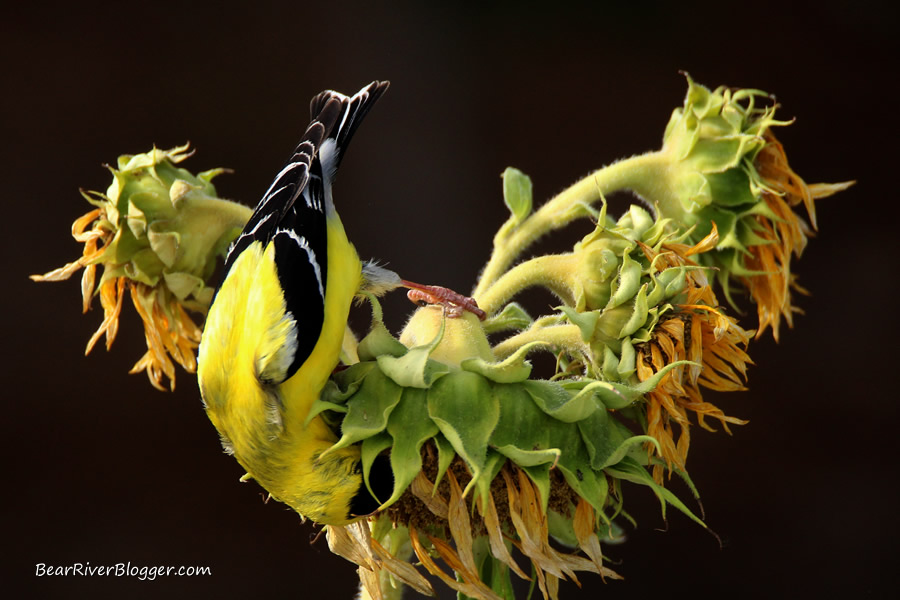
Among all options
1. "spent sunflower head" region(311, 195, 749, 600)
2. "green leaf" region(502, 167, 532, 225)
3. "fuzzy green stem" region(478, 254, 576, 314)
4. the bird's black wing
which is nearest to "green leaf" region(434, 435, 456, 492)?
"spent sunflower head" region(311, 195, 749, 600)

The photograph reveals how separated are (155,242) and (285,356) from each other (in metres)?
0.28

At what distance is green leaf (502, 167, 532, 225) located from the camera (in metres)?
0.92

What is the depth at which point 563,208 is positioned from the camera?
0.91 metres

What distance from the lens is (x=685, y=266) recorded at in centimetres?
74

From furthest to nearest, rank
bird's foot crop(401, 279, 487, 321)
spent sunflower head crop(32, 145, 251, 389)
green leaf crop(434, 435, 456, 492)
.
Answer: spent sunflower head crop(32, 145, 251, 389)
bird's foot crop(401, 279, 487, 321)
green leaf crop(434, 435, 456, 492)

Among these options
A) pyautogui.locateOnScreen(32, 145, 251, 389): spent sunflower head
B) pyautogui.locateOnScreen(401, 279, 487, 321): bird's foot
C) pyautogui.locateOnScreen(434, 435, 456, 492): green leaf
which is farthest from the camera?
pyautogui.locateOnScreen(32, 145, 251, 389): spent sunflower head

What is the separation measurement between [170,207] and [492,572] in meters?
0.46

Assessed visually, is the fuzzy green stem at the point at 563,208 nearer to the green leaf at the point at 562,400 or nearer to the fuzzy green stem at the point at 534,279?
the fuzzy green stem at the point at 534,279

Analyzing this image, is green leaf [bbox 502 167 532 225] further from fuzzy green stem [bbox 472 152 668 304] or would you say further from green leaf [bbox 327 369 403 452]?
green leaf [bbox 327 369 403 452]

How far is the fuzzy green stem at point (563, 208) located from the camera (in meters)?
0.91

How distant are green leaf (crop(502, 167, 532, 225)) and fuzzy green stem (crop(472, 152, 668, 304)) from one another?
0.04 ft

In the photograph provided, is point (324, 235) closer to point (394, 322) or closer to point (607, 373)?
point (394, 322)

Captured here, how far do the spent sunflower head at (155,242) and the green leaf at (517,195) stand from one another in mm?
266

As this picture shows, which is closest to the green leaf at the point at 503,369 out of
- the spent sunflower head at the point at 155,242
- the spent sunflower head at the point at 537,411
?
the spent sunflower head at the point at 537,411
